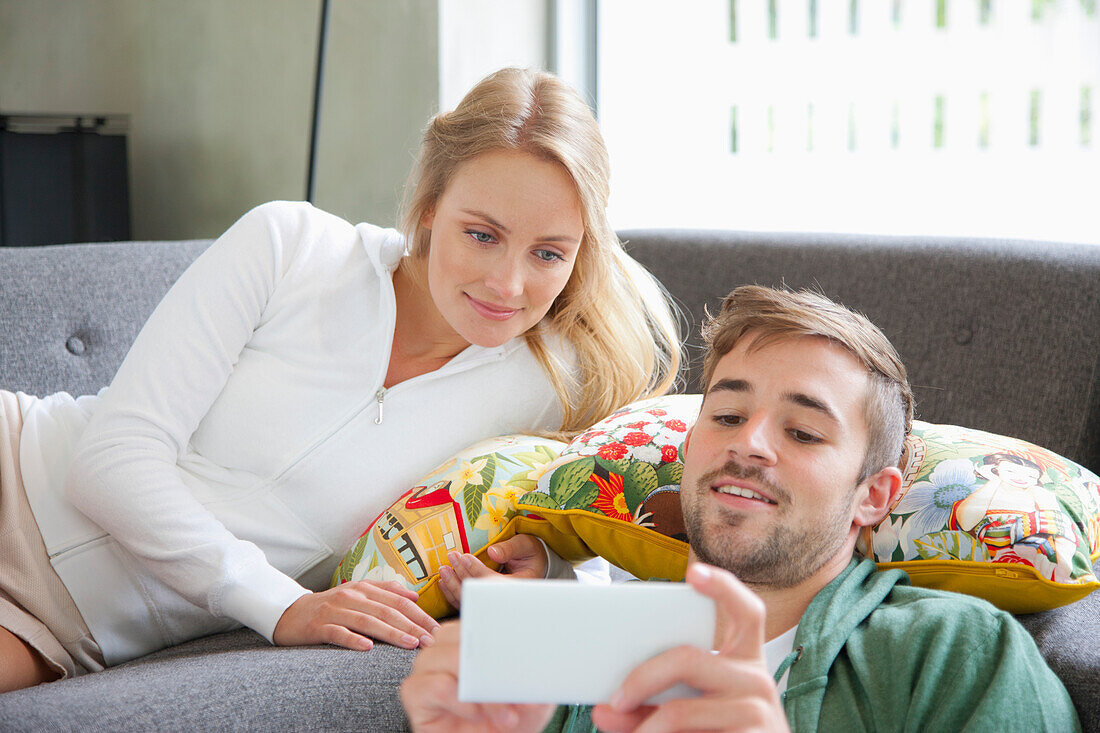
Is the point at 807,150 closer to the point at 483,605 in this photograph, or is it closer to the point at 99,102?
the point at 483,605

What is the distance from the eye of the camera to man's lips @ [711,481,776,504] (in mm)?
987

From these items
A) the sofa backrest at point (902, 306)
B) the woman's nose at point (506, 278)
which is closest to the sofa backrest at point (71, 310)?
the sofa backrest at point (902, 306)

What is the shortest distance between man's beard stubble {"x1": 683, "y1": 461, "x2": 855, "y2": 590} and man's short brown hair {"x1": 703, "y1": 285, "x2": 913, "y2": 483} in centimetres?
9

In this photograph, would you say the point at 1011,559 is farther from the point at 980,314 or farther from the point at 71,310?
the point at 71,310

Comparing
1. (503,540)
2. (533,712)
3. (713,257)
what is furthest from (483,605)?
(713,257)

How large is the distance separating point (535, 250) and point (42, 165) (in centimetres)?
216

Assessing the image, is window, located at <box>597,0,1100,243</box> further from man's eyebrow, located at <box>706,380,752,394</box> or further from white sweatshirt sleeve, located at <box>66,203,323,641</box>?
white sweatshirt sleeve, located at <box>66,203,323,641</box>

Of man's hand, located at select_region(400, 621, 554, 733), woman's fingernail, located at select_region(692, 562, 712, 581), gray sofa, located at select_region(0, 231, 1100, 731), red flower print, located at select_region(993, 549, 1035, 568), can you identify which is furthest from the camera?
red flower print, located at select_region(993, 549, 1035, 568)

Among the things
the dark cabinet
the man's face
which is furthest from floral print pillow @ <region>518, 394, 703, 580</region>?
the dark cabinet

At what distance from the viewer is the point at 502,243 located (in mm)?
1318

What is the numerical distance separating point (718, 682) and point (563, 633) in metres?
0.10

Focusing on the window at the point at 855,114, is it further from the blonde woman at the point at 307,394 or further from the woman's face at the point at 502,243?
the woman's face at the point at 502,243

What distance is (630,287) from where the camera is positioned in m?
1.57

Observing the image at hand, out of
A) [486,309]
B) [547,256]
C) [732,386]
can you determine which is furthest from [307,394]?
[732,386]
